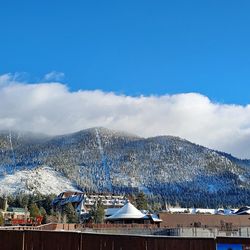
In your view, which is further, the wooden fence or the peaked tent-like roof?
the peaked tent-like roof

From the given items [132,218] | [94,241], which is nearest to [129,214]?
[132,218]

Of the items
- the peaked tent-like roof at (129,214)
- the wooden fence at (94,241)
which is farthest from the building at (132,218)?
the wooden fence at (94,241)

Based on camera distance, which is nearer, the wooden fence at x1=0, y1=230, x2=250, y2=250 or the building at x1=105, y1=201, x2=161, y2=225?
the wooden fence at x1=0, y1=230, x2=250, y2=250

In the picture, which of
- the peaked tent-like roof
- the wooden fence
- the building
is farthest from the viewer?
the peaked tent-like roof

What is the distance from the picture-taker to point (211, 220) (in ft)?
286

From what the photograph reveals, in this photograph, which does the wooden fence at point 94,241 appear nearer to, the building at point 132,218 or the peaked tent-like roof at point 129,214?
the building at point 132,218

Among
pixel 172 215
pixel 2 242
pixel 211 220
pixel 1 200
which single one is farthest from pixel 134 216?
pixel 1 200

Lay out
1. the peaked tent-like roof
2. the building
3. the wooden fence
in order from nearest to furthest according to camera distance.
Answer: the wooden fence, the building, the peaked tent-like roof

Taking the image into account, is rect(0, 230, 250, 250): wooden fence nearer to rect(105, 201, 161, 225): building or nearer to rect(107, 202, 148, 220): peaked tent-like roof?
rect(105, 201, 161, 225): building

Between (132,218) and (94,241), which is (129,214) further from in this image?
(94,241)

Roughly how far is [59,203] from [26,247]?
130342 mm

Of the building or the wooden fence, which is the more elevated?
the building

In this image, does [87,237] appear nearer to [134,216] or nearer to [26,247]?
[26,247]

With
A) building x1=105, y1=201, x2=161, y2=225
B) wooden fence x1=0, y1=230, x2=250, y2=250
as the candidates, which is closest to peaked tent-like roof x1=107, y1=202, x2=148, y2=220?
building x1=105, y1=201, x2=161, y2=225
